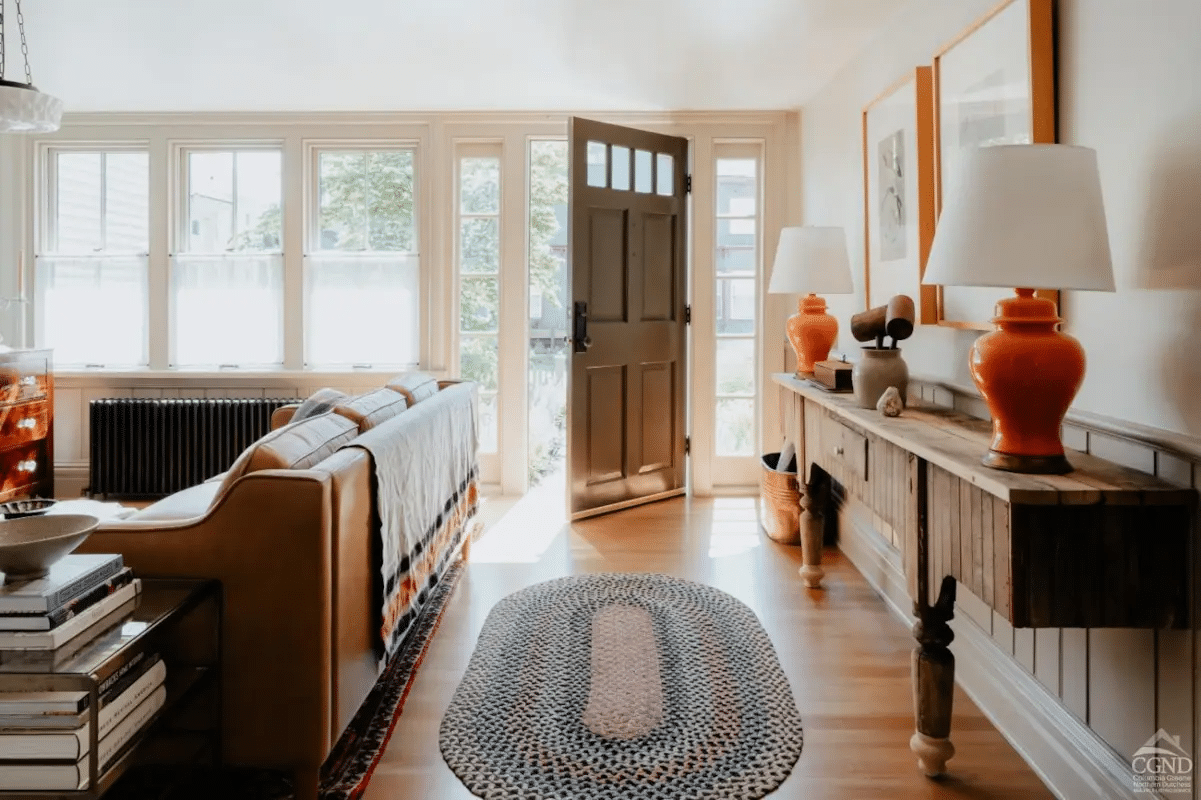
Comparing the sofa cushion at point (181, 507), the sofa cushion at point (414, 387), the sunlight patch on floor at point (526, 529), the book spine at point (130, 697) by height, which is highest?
the sofa cushion at point (414, 387)

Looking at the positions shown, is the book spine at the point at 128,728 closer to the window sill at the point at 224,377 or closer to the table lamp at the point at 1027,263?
the table lamp at the point at 1027,263

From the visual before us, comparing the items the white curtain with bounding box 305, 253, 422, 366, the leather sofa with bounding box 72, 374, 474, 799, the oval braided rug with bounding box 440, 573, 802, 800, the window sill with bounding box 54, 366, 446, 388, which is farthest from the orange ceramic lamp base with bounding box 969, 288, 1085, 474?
the white curtain with bounding box 305, 253, 422, 366

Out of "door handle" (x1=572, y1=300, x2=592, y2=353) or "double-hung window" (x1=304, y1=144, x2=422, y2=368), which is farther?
"double-hung window" (x1=304, y1=144, x2=422, y2=368)

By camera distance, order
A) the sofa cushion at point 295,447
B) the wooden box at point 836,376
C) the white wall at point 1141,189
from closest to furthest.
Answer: the white wall at point 1141,189, the sofa cushion at point 295,447, the wooden box at point 836,376

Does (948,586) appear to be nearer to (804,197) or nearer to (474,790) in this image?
(474,790)

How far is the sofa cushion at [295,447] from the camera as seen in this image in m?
1.94

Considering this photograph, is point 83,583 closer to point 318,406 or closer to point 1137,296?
point 318,406

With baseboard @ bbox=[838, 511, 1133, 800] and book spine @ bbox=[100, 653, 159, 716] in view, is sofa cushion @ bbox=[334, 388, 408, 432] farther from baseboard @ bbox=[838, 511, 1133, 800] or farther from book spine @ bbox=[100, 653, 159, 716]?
baseboard @ bbox=[838, 511, 1133, 800]

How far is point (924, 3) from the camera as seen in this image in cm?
300

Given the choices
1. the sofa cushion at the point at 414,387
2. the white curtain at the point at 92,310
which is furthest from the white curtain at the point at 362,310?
the sofa cushion at the point at 414,387

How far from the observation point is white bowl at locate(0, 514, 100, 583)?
4.93ft

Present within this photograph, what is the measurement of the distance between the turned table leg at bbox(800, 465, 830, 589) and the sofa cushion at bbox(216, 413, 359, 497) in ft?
6.51

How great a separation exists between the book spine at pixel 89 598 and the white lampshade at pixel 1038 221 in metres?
1.87

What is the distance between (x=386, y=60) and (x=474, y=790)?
3535 millimetres
